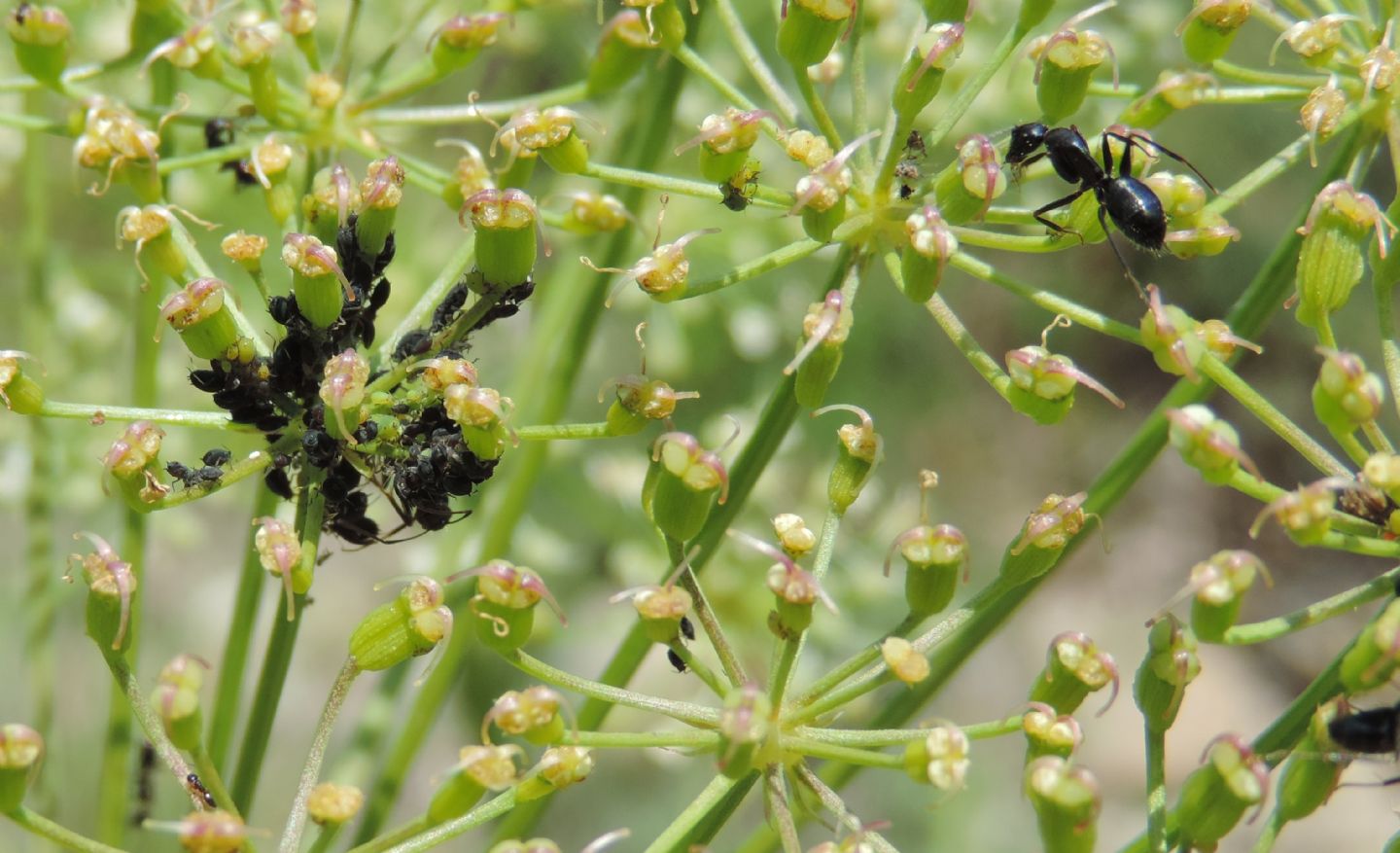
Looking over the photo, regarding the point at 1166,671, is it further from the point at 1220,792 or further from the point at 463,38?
the point at 463,38

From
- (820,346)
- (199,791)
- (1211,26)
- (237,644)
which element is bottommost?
(237,644)

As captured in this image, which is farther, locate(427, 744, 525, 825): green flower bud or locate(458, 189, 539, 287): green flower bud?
locate(458, 189, 539, 287): green flower bud

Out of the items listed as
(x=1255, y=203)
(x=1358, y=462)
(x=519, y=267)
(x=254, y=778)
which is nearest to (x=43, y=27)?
(x=519, y=267)

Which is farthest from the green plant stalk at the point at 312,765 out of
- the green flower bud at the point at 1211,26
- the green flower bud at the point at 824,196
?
the green flower bud at the point at 1211,26

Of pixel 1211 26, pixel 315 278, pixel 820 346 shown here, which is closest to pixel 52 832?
pixel 315 278

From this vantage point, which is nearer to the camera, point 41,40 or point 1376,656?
point 1376,656

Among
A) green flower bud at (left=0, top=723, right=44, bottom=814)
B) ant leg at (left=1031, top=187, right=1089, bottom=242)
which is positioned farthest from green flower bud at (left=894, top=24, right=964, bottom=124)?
green flower bud at (left=0, top=723, right=44, bottom=814)

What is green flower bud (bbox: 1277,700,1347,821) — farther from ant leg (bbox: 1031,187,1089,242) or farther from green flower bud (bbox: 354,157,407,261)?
green flower bud (bbox: 354,157,407,261)
